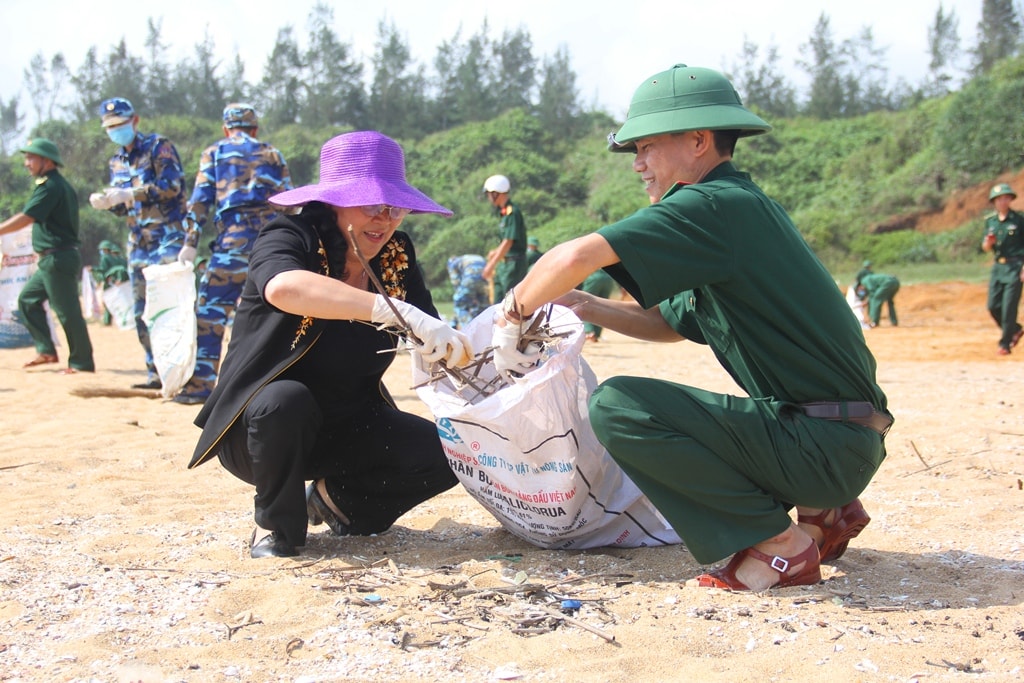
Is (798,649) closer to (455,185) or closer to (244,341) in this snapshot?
(244,341)

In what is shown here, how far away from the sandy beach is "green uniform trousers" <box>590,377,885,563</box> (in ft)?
0.58

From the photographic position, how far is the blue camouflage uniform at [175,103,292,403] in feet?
18.3

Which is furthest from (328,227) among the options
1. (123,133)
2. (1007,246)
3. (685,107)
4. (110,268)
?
(110,268)

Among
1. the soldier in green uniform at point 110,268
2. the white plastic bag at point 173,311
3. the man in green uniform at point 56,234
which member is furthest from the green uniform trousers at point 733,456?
the soldier in green uniform at point 110,268

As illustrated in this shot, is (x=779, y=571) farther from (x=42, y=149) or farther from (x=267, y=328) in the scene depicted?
(x=42, y=149)

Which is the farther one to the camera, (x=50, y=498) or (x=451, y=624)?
(x=50, y=498)

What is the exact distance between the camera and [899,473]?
3697mm

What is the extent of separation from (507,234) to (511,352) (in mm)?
6741

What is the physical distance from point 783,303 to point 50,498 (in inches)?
105

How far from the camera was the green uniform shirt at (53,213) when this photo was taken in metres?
6.84

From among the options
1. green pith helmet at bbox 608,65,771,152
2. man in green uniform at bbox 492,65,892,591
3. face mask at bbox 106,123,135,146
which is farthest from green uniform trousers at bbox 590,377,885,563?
face mask at bbox 106,123,135,146

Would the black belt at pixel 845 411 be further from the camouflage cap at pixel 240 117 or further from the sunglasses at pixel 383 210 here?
the camouflage cap at pixel 240 117

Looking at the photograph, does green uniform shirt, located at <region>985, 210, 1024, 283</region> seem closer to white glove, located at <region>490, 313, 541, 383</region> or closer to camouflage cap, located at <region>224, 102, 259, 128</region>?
camouflage cap, located at <region>224, 102, 259, 128</region>

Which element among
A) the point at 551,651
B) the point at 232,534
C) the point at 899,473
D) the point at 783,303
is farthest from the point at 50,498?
the point at 899,473
